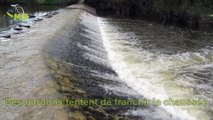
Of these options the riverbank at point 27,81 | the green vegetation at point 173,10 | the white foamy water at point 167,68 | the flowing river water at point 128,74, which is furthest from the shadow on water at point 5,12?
the riverbank at point 27,81

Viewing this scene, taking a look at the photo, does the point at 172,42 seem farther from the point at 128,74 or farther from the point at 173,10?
the point at 173,10

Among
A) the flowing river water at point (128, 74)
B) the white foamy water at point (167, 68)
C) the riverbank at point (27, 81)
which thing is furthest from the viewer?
the white foamy water at point (167, 68)

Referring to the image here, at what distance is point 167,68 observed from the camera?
11055 millimetres

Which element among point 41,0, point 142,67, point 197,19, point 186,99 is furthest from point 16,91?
point 41,0

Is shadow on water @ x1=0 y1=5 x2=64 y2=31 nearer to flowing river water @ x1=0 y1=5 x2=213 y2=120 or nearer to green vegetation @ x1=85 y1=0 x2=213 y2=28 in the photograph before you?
flowing river water @ x1=0 y1=5 x2=213 y2=120

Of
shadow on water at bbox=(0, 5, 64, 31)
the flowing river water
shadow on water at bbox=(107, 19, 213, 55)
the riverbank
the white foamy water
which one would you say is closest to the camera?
the riverbank

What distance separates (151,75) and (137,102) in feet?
9.56

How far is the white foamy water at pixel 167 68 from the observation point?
8.10 meters

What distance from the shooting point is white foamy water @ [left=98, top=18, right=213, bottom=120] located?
319 inches

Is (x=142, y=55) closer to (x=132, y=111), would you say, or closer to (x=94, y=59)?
(x=94, y=59)

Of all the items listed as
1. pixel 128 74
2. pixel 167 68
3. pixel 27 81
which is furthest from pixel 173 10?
pixel 27 81

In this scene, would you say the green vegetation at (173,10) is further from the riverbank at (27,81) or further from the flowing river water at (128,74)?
the riverbank at (27,81)

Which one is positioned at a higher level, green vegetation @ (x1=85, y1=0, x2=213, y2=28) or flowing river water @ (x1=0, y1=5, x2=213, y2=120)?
green vegetation @ (x1=85, y1=0, x2=213, y2=28)

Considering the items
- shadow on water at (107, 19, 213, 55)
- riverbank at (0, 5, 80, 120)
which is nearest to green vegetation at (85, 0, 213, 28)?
shadow on water at (107, 19, 213, 55)
